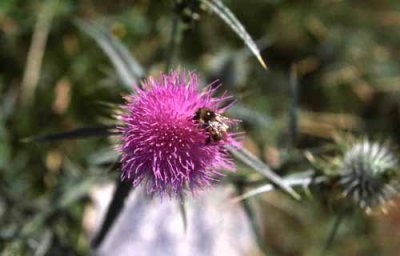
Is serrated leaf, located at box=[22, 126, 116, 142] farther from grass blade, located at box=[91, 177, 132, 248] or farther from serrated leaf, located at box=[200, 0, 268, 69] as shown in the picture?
serrated leaf, located at box=[200, 0, 268, 69]

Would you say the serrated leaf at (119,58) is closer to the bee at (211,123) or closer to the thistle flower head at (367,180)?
the bee at (211,123)

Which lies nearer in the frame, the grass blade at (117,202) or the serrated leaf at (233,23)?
the serrated leaf at (233,23)

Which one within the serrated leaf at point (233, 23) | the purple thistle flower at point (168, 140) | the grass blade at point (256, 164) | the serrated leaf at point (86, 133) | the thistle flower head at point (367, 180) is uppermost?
the serrated leaf at point (233, 23)

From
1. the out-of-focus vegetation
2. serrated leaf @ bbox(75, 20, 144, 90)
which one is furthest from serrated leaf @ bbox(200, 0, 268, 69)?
serrated leaf @ bbox(75, 20, 144, 90)

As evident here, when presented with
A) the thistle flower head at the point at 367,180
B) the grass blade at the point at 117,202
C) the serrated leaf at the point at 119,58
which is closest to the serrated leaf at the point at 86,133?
the grass blade at the point at 117,202

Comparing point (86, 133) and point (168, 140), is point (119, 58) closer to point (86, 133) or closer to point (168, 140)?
point (86, 133)

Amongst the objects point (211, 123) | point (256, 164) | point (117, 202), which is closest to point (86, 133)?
point (117, 202)

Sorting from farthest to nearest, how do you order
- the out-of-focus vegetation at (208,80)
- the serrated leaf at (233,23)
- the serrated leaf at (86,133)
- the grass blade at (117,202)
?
the out-of-focus vegetation at (208,80), the grass blade at (117,202), the serrated leaf at (86,133), the serrated leaf at (233,23)

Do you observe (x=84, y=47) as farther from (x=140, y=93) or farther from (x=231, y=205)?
(x=140, y=93)

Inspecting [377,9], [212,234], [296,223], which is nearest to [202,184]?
[212,234]
